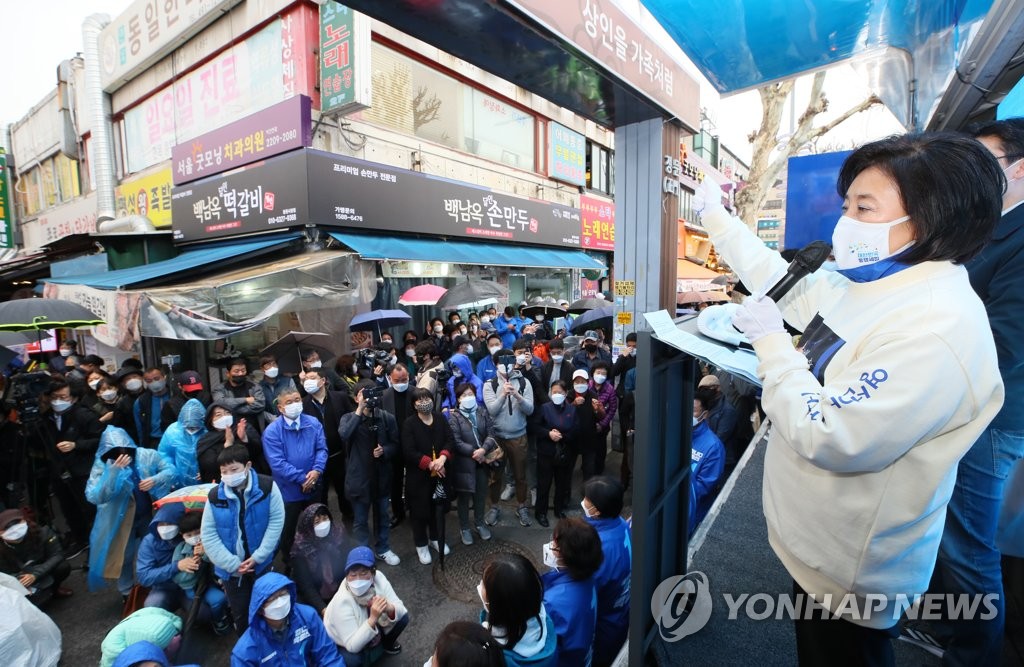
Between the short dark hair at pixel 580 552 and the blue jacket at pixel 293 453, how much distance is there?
3.05 meters

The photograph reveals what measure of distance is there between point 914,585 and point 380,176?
1044cm

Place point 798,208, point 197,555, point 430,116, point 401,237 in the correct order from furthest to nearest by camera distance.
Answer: point 430,116 < point 401,237 < point 798,208 < point 197,555

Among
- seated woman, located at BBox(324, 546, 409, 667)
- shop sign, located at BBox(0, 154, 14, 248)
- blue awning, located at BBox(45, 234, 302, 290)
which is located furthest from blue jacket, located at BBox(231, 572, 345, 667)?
shop sign, located at BBox(0, 154, 14, 248)

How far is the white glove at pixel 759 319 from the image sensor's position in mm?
1368

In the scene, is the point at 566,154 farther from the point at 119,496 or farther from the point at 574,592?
the point at 574,592

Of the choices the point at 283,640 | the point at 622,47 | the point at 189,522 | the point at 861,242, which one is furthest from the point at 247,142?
the point at 861,242

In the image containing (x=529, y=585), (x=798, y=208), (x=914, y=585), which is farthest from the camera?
(x=798, y=208)

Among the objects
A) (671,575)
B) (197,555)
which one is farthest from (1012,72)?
(197,555)

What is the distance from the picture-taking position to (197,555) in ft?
12.5

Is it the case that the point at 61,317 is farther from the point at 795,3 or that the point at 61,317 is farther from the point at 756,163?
the point at 756,163

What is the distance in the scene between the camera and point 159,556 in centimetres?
385

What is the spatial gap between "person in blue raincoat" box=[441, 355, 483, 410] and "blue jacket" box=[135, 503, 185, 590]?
285cm

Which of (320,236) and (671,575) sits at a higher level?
(320,236)

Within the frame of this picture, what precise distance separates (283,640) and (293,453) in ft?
6.31
